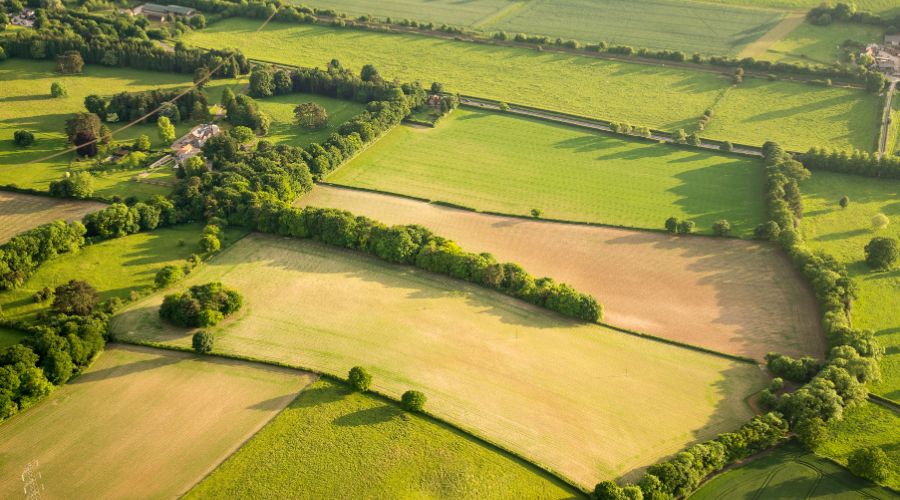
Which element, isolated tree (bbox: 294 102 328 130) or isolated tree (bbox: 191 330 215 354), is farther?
isolated tree (bbox: 294 102 328 130)

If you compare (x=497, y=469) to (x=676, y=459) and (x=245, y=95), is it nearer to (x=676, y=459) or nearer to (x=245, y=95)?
(x=676, y=459)

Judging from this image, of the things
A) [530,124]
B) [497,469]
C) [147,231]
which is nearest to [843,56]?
[530,124]

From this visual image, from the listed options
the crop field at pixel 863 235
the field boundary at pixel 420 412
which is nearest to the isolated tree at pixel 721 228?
the crop field at pixel 863 235

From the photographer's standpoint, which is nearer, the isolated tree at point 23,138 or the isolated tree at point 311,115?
the isolated tree at point 23,138

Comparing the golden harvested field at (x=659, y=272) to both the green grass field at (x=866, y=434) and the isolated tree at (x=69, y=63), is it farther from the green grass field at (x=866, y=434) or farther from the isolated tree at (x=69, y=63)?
the isolated tree at (x=69, y=63)

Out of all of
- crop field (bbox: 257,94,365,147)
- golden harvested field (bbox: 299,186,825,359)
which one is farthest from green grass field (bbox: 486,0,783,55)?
golden harvested field (bbox: 299,186,825,359)

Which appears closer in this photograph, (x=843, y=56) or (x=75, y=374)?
(x=75, y=374)

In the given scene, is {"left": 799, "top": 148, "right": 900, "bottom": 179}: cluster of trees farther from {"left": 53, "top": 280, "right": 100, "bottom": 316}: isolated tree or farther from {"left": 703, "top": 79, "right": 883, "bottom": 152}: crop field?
{"left": 53, "top": 280, "right": 100, "bottom": 316}: isolated tree
